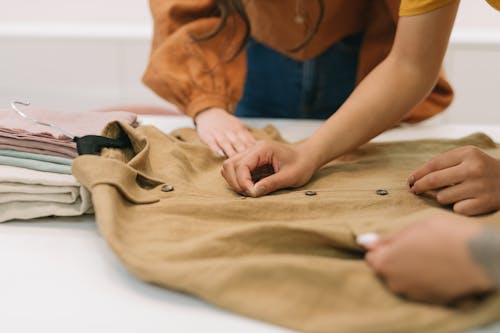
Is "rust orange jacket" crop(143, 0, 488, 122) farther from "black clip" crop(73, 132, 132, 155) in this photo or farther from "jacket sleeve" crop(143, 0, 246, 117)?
"black clip" crop(73, 132, 132, 155)

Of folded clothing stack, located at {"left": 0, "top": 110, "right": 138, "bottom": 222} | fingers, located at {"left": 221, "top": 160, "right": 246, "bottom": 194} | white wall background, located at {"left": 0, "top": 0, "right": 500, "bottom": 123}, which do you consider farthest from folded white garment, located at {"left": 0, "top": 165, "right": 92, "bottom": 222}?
white wall background, located at {"left": 0, "top": 0, "right": 500, "bottom": 123}

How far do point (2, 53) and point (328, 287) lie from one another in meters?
1.29

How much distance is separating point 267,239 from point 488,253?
7.3 inches

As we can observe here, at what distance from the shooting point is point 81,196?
617 mm

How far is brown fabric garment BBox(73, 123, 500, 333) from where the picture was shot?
43 centimetres

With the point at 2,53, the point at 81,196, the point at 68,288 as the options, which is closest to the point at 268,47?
the point at 81,196

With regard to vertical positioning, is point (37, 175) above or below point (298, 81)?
below

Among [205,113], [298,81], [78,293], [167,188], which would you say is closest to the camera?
[78,293]

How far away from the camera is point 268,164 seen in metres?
0.67

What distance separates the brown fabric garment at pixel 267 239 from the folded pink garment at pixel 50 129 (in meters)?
0.06

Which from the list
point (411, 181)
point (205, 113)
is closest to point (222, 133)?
point (205, 113)

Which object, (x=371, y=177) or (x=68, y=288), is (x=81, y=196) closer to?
(x=68, y=288)

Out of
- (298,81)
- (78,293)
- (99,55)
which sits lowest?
(78,293)

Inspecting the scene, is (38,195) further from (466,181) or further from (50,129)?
(466,181)
